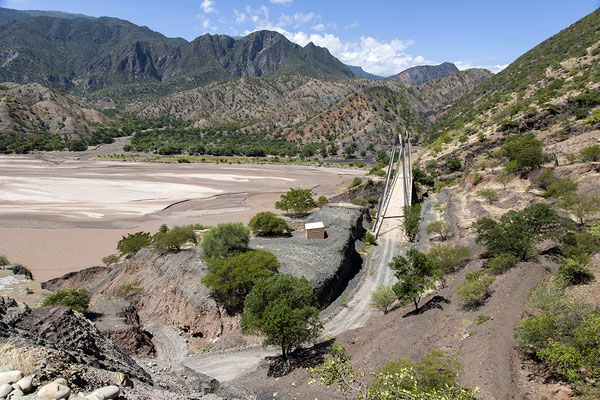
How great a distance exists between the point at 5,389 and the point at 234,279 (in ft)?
56.0

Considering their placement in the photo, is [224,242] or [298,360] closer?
[298,360]

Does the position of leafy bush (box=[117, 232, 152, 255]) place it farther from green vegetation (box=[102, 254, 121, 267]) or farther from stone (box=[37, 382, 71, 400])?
stone (box=[37, 382, 71, 400])

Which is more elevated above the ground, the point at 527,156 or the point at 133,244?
the point at 527,156

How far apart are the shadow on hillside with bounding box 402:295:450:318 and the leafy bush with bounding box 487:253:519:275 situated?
13.1 ft

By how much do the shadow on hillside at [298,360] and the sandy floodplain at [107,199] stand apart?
96.3 ft

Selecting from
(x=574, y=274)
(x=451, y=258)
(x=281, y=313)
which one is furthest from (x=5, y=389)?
(x=451, y=258)

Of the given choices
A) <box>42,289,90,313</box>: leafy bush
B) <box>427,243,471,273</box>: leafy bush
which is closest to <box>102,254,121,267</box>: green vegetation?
<box>42,289,90,313</box>: leafy bush

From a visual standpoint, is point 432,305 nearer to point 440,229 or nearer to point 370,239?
point 440,229

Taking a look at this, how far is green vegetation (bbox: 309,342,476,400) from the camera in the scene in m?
7.15

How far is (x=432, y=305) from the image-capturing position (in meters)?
20.5

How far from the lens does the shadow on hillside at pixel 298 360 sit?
1708 centimetres

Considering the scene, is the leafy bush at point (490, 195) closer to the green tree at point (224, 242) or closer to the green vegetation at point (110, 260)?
the green tree at point (224, 242)

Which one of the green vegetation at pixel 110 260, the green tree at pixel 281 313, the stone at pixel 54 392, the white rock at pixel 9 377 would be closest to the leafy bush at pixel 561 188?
the green tree at pixel 281 313

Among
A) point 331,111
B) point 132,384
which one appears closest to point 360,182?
point 132,384
